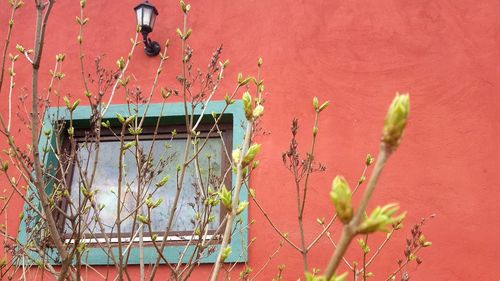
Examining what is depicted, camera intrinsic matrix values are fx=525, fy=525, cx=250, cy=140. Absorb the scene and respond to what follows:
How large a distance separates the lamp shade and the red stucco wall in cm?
26

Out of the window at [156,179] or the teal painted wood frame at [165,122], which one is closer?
the teal painted wood frame at [165,122]

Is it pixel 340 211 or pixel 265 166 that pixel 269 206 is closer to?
pixel 265 166

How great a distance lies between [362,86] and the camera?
4371mm

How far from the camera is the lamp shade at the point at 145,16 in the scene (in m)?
4.56

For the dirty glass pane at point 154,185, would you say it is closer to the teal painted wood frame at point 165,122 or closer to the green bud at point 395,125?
the teal painted wood frame at point 165,122

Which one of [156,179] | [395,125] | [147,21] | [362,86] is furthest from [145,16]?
[395,125]

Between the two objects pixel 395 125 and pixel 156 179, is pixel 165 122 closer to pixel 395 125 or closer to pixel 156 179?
pixel 156 179

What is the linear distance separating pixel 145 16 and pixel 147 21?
0.05 metres

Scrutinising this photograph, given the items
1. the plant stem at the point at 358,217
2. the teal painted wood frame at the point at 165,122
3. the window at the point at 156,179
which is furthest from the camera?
the window at the point at 156,179

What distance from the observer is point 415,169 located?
4.00 meters

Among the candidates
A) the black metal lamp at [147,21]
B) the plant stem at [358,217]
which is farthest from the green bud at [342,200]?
the black metal lamp at [147,21]

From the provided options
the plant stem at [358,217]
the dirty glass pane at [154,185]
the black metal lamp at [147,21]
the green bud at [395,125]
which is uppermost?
the black metal lamp at [147,21]

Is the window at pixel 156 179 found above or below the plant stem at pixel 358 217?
above

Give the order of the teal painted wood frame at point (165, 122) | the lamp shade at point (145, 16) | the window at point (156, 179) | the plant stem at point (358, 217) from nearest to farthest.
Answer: the plant stem at point (358, 217) < the teal painted wood frame at point (165, 122) < the window at point (156, 179) < the lamp shade at point (145, 16)
